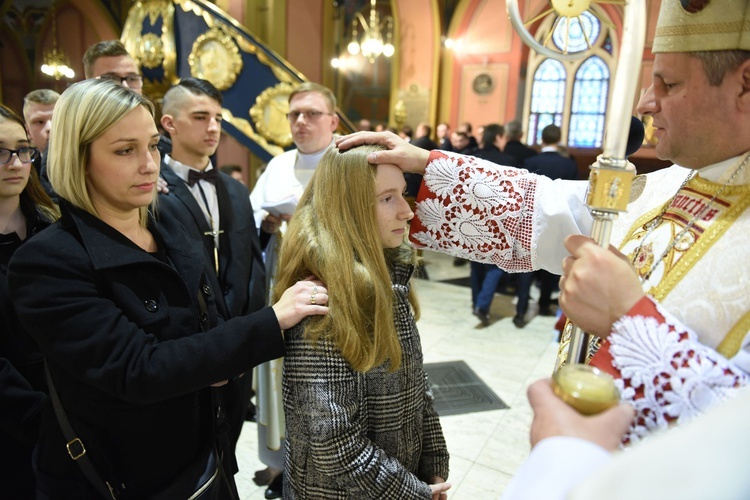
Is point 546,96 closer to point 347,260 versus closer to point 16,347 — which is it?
point 347,260

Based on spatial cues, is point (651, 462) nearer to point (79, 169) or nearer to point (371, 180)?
point (371, 180)

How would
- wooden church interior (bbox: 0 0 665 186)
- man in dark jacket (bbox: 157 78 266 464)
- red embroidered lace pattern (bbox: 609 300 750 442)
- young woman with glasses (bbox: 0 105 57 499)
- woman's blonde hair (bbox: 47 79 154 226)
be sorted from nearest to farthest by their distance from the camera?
red embroidered lace pattern (bbox: 609 300 750 442)
woman's blonde hair (bbox: 47 79 154 226)
young woman with glasses (bbox: 0 105 57 499)
man in dark jacket (bbox: 157 78 266 464)
wooden church interior (bbox: 0 0 665 186)

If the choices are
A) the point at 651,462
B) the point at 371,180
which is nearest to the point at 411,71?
the point at 371,180

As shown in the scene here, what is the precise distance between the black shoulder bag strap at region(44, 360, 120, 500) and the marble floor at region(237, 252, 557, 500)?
4.77 ft

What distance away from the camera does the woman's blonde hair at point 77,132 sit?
4.26 feet

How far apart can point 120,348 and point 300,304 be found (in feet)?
1.41

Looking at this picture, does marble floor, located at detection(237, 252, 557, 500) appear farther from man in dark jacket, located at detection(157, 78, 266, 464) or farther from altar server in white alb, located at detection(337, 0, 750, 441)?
altar server in white alb, located at detection(337, 0, 750, 441)

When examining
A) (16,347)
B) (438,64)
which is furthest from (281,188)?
(438,64)

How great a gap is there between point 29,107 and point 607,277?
322 cm

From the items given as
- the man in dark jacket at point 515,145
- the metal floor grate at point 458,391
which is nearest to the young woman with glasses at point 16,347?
the metal floor grate at point 458,391

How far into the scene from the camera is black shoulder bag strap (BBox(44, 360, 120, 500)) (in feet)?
4.11

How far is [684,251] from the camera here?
0.98 metres

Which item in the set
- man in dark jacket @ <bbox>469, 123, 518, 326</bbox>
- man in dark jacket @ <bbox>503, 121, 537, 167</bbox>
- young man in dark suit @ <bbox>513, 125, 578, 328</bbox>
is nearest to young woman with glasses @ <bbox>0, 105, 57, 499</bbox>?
man in dark jacket @ <bbox>469, 123, 518, 326</bbox>

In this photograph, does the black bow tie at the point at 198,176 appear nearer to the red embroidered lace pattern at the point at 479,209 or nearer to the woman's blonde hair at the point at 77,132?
the woman's blonde hair at the point at 77,132
